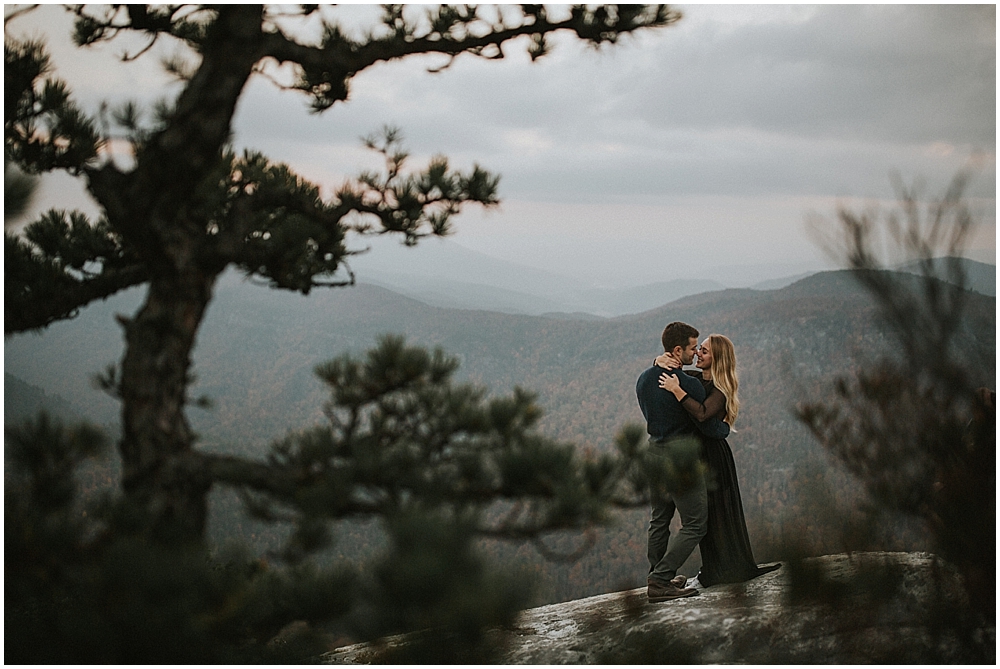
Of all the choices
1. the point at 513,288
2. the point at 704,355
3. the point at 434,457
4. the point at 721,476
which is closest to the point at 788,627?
the point at 721,476

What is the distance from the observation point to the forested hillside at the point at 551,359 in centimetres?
884

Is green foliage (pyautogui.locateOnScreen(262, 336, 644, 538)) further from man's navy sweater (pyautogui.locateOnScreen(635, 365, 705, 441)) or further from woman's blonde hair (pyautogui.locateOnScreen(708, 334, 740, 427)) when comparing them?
woman's blonde hair (pyautogui.locateOnScreen(708, 334, 740, 427))

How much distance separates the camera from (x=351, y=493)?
50.0 inches

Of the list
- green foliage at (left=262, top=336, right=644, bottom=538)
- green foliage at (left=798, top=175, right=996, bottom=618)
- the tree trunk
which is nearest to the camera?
green foliage at (left=262, top=336, right=644, bottom=538)

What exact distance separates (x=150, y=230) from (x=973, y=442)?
8.67ft

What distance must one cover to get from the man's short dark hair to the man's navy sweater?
0.40 feet

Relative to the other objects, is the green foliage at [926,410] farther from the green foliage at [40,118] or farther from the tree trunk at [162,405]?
the green foliage at [40,118]

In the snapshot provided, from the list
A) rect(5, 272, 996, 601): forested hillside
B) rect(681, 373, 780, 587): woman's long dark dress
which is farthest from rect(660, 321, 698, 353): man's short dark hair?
rect(5, 272, 996, 601): forested hillside

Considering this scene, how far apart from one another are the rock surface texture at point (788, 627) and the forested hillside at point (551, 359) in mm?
4553

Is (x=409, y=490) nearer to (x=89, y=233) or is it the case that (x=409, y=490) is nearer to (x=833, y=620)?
(x=89, y=233)

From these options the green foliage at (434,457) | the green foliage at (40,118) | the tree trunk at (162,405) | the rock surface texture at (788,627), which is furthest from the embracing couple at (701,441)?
the green foliage at (40,118)

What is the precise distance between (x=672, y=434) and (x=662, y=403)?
0.46 ft

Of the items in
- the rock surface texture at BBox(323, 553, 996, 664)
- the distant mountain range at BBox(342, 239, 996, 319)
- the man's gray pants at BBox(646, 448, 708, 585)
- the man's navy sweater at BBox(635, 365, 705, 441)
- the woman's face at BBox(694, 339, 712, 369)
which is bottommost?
the rock surface texture at BBox(323, 553, 996, 664)

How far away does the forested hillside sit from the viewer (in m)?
8.84
